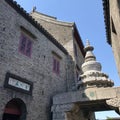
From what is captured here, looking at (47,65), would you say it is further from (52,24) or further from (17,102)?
(52,24)

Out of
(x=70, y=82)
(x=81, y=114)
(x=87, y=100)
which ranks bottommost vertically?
(x=81, y=114)

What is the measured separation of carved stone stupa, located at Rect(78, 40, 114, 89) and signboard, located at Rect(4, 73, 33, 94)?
307cm

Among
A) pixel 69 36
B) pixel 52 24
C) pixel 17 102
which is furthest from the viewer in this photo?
pixel 52 24

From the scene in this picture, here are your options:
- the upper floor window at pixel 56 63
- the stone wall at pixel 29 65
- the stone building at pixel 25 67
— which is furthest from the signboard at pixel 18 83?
the upper floor window at pixel 56 63

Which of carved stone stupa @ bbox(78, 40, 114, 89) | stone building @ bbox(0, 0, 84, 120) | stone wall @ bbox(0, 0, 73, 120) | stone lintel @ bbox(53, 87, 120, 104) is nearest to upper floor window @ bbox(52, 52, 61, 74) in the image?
stone building @ bbox(0, 0, 84, 120)

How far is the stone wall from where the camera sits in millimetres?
7129

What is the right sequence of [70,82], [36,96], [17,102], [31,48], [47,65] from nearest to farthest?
[17,102]
[36,96]
[31,48]
[47,65]
[70,82]

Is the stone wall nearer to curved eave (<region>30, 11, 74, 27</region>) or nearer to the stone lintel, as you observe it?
the stone lintel

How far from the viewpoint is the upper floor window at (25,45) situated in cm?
835

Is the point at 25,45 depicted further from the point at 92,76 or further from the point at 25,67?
the point at 92,76

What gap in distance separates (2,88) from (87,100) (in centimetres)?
413

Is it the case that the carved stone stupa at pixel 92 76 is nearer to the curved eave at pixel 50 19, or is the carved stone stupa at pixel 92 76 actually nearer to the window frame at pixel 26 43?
the window frame at pixel 26 43

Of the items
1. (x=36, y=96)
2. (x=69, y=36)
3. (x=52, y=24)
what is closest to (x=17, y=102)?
(x=36, y=96)

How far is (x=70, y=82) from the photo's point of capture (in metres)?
12.1
